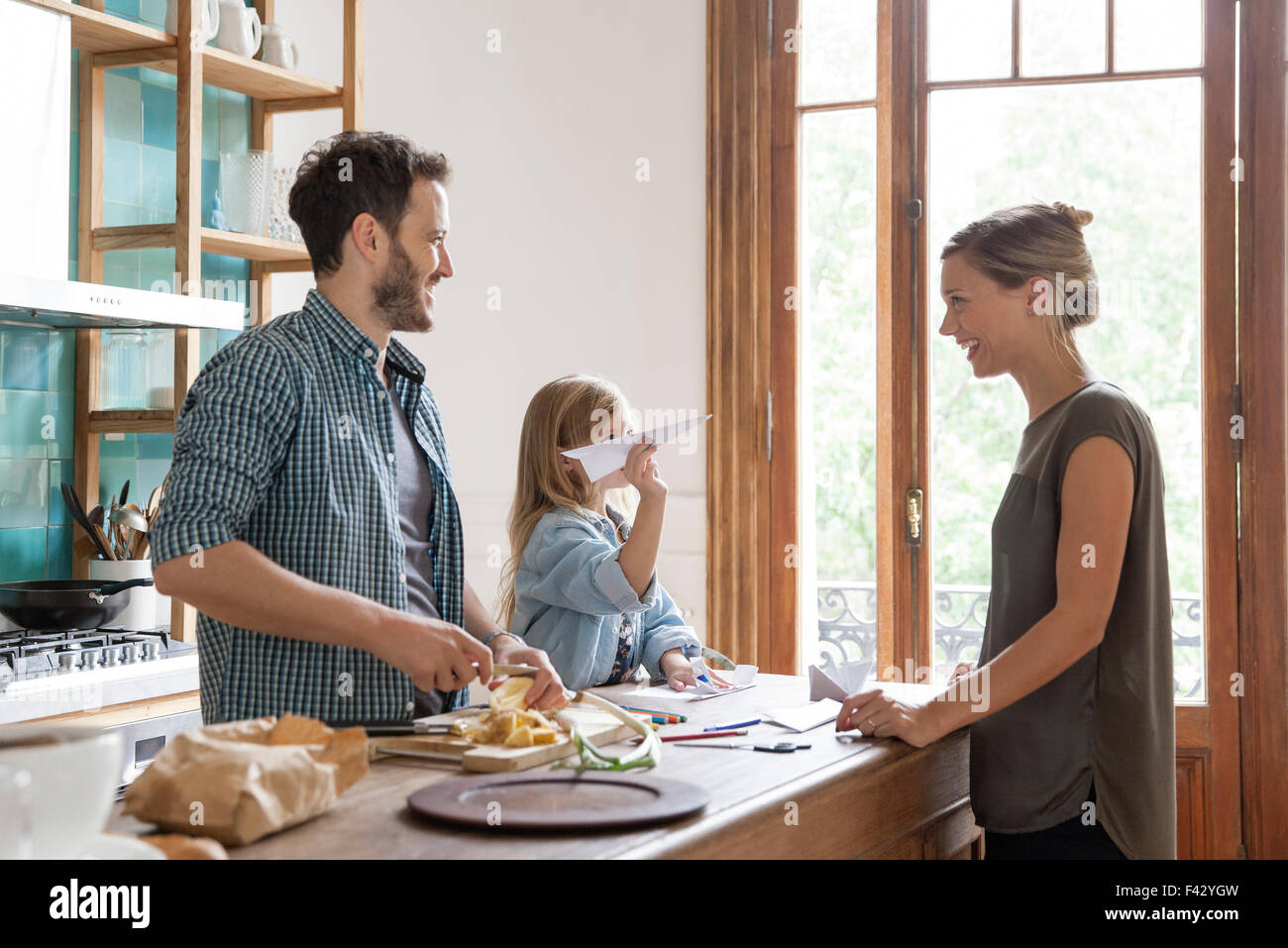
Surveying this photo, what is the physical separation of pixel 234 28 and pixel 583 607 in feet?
6.15

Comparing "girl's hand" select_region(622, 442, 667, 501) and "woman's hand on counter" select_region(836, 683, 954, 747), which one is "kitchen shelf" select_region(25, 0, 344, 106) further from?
"woman's hand on counter" select_region(836, 683, 954, 747)

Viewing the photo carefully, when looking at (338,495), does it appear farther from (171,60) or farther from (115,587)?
(171,60)

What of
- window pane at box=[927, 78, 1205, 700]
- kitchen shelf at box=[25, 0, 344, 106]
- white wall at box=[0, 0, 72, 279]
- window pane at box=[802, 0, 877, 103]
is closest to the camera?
white wall at box=[0, 0, 72, 279]

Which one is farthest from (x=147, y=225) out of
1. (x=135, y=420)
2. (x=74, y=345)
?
(x=135, y=420)

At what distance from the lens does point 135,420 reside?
2891 mm

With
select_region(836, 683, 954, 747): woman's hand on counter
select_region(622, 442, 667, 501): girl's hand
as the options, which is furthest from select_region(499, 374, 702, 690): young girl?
select_region(836, 683, 954, 747): woman's hand on counter

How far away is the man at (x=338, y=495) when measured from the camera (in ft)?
4.66

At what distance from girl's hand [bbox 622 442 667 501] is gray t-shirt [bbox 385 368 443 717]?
36 centimetres

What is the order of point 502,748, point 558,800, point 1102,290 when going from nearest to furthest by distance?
point 558,800 < point 502,748 < point 1102,290

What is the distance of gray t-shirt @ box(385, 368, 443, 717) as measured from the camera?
1749mm

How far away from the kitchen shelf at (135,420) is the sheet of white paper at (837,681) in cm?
176

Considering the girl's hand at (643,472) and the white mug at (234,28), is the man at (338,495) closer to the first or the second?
the girl's hand at (643,472)
